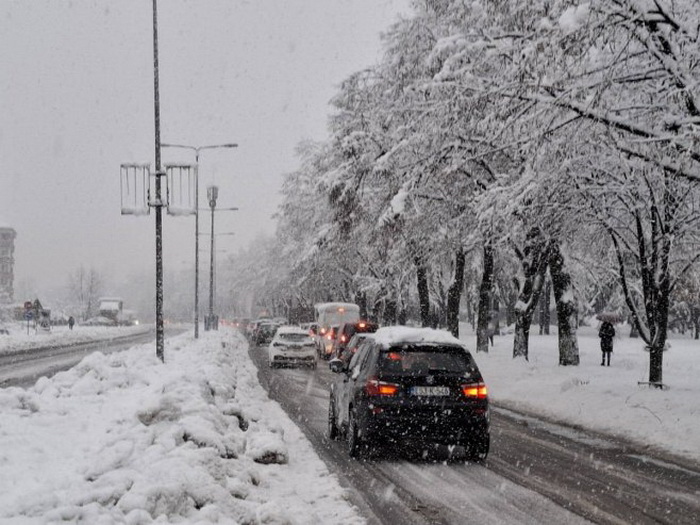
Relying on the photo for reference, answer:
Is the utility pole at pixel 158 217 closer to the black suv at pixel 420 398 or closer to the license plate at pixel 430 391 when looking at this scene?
the black suv at pixel 420 398

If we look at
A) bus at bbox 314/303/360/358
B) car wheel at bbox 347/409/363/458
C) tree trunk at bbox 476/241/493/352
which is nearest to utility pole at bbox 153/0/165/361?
car wheel at bbox 347/409/363/458

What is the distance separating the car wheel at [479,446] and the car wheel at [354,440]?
142cm

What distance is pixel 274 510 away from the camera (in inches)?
236

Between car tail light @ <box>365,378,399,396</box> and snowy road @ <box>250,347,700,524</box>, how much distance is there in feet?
2.98

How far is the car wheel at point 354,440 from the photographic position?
9.82 m

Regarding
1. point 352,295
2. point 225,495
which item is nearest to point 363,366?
point 225,495

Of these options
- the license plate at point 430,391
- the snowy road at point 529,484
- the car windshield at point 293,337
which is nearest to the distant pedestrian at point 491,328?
the car windshield at point 293,337

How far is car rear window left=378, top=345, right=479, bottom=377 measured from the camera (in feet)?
32.4

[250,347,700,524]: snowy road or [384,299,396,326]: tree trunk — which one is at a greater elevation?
[384,299,396,326]: tree trunk

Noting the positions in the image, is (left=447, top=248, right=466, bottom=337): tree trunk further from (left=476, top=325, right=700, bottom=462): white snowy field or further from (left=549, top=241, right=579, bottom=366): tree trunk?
(left=549, top=241, right=579, bottom=366): tree trunk

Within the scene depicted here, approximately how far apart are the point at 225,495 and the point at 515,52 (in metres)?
8.10

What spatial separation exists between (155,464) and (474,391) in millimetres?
4660

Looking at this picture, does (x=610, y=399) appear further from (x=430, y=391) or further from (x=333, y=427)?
(x=430, y=391)

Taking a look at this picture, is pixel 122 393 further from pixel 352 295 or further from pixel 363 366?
pixel 352 295
